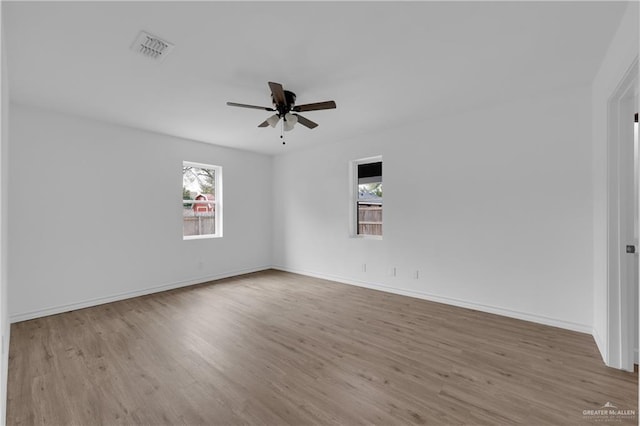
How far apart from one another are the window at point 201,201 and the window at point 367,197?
8.42ft

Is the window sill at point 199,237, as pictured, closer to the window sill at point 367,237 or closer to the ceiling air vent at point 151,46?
the window sill at point 367,237

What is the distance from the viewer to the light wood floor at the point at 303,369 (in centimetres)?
180

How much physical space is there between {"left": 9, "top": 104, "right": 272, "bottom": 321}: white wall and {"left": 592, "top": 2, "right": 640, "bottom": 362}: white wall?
5192mm

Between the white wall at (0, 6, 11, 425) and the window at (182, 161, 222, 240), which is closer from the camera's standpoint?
the white wall at (0, 6, 11, 425)

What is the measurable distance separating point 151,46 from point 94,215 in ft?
9.15

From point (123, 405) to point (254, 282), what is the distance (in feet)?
10.5

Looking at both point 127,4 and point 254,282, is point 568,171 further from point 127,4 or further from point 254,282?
point 254,282

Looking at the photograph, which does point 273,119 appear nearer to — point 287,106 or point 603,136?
point 287,106

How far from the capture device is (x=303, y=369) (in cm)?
229

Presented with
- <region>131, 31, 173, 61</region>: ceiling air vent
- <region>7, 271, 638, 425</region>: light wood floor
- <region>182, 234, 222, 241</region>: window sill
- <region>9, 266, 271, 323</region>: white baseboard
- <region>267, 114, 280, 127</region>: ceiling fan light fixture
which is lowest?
<region>7, 271, 638, 425</region>: light wood floor

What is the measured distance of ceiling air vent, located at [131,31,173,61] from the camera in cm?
209

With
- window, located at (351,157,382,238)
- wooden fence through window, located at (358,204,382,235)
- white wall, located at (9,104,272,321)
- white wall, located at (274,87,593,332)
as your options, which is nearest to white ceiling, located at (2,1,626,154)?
white wall, located at (274,87,593,332)

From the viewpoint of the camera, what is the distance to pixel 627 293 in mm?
2227

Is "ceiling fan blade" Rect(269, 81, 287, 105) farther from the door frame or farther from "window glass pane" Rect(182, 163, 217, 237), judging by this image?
"window glass pane" Rect(182, 163, 217, 237)
